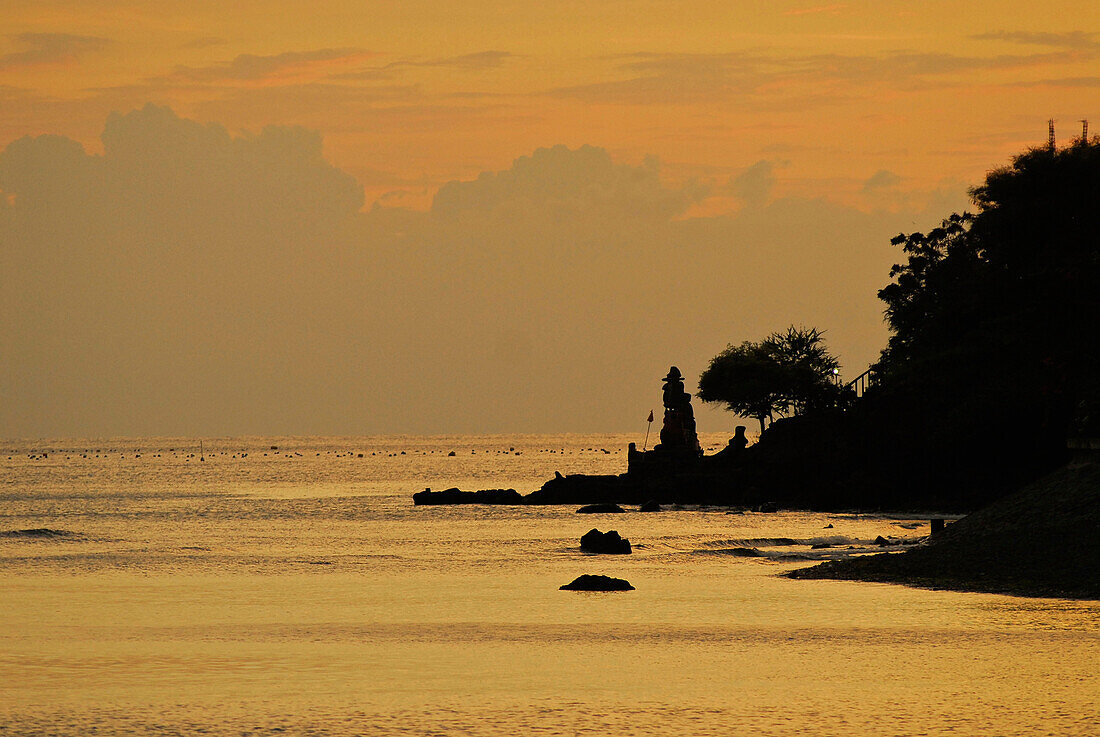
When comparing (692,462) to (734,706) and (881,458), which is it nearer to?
(881,458)

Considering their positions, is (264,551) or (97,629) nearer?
(97,629)

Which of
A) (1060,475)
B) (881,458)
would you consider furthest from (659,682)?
(881,458)

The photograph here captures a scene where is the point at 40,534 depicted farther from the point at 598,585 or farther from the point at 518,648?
the point at 518,648

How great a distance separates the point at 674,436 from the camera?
→ 93.0 m

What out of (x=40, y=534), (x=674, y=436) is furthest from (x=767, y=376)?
(x=40, y=534)

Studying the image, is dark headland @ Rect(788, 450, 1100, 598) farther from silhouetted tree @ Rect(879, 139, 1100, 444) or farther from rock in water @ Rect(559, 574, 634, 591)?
silhouetted tree @ Rect(879, 139, 1100, 444)

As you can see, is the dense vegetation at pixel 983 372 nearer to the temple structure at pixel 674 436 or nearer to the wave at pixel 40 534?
the temple structure at pixel 674 436

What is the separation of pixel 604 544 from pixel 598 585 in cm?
1433

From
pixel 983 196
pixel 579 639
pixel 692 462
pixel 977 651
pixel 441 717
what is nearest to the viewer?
pixel 441 717

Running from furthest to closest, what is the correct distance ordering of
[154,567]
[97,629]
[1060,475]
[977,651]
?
[154,567] → [1060,475] → [97,629] → [977,651]

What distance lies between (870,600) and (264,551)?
1140 inches

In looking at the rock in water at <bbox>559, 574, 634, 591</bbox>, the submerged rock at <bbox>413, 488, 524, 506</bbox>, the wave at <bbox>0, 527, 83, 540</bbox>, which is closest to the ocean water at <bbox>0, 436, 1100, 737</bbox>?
the rock in water at <bbox>559, 574, 634, 591</bbox>

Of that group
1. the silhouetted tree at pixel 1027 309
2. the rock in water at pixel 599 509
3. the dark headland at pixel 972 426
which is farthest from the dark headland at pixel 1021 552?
the rock in water at pixel 599 509

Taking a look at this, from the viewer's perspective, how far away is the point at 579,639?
79.6 ft
